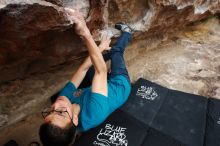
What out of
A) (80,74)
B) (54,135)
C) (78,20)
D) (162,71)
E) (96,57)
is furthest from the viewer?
(162,71)

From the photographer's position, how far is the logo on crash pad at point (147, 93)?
285cm

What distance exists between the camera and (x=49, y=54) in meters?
2.49

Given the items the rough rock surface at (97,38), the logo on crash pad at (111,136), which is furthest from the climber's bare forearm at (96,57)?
the logo on crash pad at (111,136)

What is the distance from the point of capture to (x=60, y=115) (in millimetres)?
2098

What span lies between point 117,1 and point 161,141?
54.9 inches

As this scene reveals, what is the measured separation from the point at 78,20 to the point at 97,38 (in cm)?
59

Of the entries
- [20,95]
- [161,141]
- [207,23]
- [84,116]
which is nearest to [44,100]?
[20,95]

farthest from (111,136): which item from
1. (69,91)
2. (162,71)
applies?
(162,71)

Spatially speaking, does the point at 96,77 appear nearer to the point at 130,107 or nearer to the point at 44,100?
the point at 130,107

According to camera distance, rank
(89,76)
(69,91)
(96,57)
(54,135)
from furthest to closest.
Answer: (89,76)
(69,91)
(96,57)
(54,135)

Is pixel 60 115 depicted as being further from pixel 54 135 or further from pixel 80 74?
pixel 80 74

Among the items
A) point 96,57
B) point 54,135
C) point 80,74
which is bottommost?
point 54,135

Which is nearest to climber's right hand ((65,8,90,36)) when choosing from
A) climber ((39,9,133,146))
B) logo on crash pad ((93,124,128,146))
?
climber ((39,9,133,146))

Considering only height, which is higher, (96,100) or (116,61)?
(116,61)
